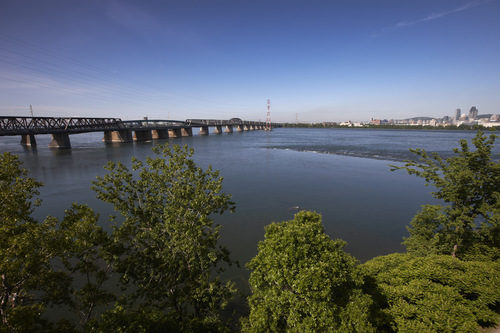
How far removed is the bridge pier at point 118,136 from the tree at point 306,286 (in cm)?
10262

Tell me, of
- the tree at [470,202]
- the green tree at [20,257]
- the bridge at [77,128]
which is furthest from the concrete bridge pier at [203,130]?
the green tree at [20,257]

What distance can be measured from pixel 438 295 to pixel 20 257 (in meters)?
14.1

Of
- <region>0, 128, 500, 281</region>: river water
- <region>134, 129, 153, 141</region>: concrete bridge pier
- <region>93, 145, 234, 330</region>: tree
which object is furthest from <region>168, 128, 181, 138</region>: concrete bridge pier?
<region>93, 145, 234, 330</region>: tree

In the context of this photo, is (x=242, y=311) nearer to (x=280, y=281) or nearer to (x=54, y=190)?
(x=280, y=281)

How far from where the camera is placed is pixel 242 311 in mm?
12203

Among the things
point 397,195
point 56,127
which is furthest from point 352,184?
point 56,127

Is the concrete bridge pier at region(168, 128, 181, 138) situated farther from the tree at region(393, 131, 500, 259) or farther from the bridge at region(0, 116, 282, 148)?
the tree at region(393, 131, 500, 259)

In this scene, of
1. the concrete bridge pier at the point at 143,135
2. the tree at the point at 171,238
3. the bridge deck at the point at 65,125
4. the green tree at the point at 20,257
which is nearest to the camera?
the green tree at the point at 20,257

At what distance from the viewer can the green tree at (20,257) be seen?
534 cm

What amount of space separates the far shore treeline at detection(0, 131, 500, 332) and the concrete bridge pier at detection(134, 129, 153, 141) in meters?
100

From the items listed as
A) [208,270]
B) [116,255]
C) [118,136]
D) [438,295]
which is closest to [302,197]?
[438,295]

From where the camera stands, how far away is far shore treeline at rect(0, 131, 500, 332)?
251 inches

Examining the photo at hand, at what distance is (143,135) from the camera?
105000 mm

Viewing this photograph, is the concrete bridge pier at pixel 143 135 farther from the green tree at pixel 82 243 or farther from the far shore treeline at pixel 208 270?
the green tree at pixel 82 243
